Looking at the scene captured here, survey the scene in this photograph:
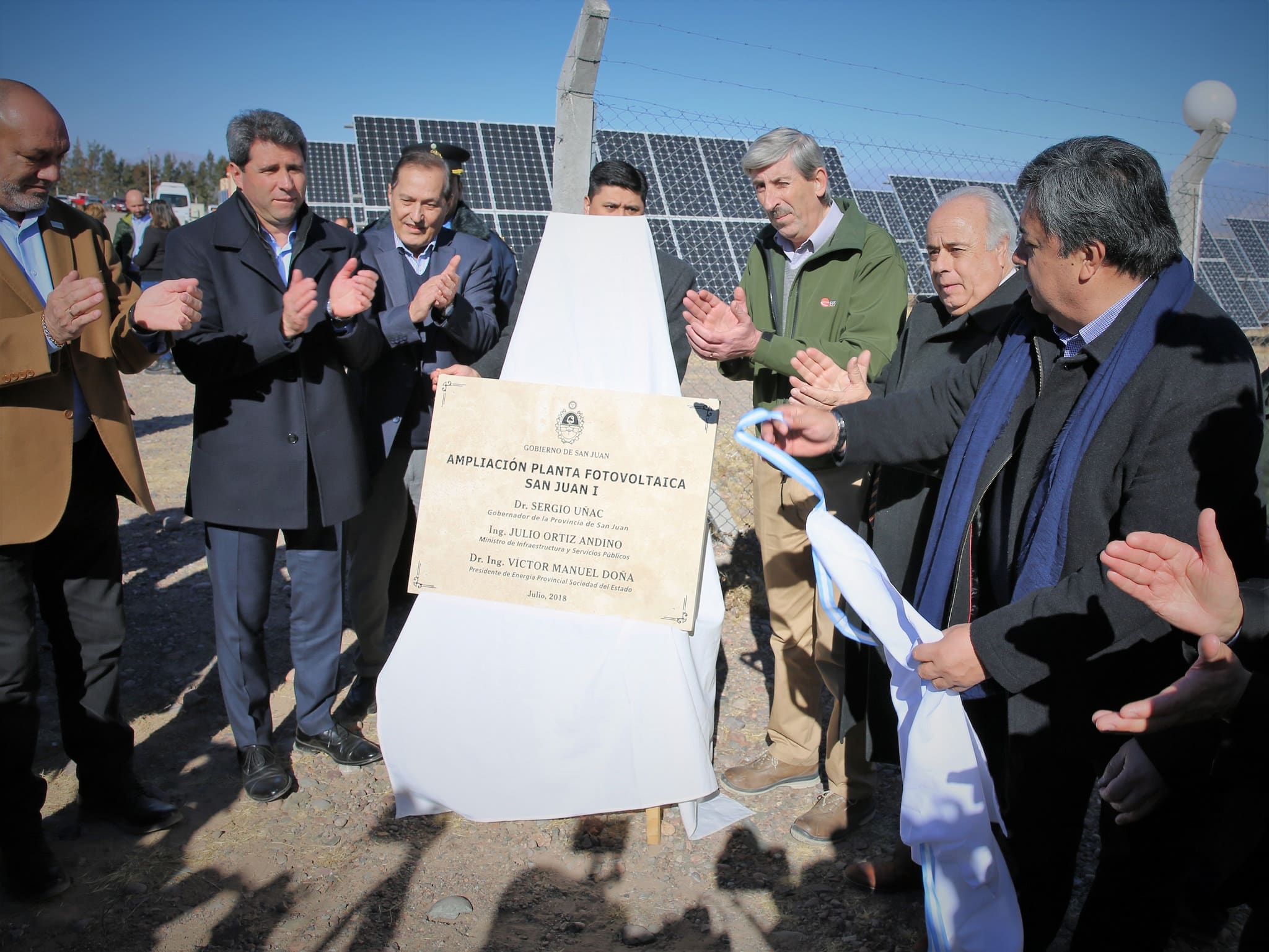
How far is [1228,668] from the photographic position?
1455 millimetres

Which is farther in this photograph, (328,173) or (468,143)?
(328,173)

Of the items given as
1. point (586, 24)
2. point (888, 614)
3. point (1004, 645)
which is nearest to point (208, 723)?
point (888, 614)

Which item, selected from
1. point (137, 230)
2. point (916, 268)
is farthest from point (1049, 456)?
point (137, 230)

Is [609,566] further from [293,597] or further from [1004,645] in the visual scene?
[293,597]

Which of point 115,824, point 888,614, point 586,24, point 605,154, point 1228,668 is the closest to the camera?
point 1228,668

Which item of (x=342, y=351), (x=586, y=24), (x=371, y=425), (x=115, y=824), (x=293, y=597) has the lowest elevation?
(x=115, y=824)

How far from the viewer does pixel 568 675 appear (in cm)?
220

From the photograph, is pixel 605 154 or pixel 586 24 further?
pixel 605 154

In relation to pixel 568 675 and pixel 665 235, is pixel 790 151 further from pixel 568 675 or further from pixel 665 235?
pixel 665 235

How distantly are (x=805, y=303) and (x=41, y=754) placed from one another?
3.58 metres

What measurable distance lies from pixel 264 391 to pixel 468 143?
19.2 ft

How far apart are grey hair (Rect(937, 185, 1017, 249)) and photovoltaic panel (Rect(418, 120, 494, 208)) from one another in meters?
5.38

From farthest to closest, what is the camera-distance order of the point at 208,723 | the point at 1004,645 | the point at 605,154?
the point at 605,154
the point at 208,723
the point at 1004,645

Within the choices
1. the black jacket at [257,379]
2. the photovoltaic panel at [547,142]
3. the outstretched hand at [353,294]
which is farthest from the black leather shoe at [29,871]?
the photovoltaic panel at [547,142]
